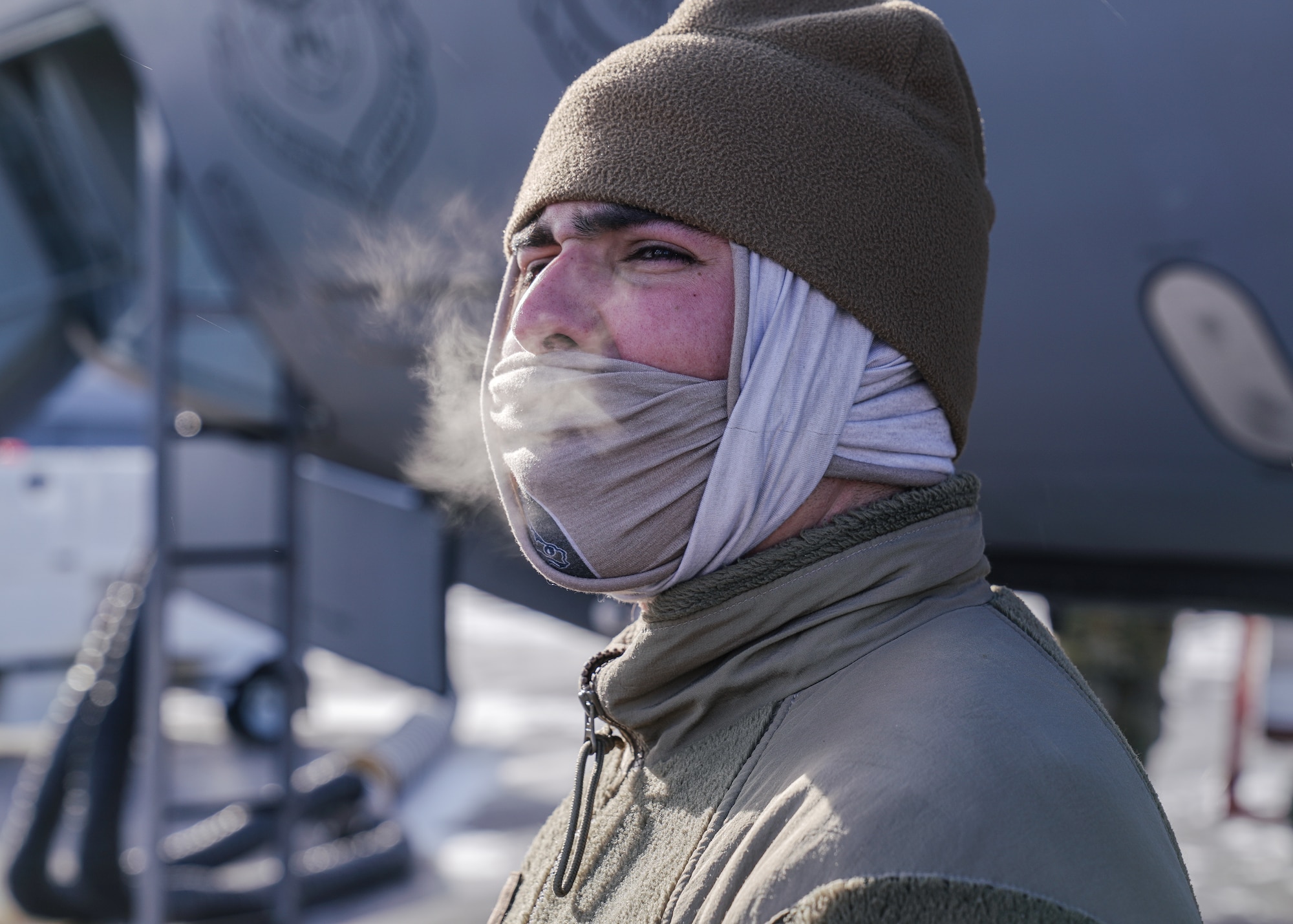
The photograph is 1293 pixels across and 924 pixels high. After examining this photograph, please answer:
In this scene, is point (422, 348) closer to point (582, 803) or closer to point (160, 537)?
point (160, 537)

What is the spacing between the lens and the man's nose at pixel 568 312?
97cm

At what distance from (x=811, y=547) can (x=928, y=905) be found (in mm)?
311

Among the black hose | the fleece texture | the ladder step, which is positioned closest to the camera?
the fleece texture

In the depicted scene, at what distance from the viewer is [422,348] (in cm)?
324

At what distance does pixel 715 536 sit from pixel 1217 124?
151cm

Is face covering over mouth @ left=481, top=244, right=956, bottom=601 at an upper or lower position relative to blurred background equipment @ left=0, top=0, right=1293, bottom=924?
upper

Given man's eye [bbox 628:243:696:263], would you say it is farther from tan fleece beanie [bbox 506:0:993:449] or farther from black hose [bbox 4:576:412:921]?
black hose [bbox 4:576:412:921]

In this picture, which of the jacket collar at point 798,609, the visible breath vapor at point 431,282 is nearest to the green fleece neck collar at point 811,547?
the jacket collar at point 798,609

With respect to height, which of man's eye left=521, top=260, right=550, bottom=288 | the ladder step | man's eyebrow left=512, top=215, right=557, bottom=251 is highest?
man's eyebrow left=512, top=215, right=557, bottom=251

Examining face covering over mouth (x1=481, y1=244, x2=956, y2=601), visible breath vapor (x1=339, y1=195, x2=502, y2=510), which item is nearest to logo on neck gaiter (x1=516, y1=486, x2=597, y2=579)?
face covering over mouth (x1=481, y1=244, x2=956, y2=601)

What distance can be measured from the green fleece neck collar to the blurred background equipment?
807 millimetres

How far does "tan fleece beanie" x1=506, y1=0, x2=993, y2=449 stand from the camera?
929 millimetres

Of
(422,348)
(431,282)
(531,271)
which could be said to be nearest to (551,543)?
(531,271)

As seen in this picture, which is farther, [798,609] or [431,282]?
[431,282]
